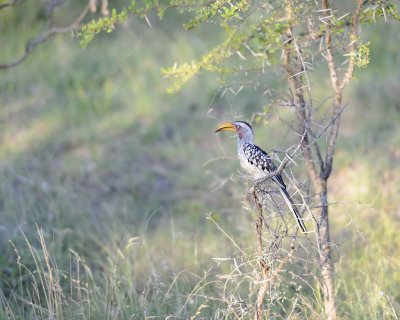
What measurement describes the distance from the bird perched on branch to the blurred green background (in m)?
0.14

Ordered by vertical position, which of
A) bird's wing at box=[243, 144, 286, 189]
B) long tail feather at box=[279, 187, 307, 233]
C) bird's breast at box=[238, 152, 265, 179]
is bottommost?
long tail feather at box=[279, 187, 307, 233]

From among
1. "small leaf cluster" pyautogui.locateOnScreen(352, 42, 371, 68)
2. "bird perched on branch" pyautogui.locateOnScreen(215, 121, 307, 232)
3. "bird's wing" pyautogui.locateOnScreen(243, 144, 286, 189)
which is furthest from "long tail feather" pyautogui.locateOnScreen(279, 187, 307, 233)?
"small leaf cluster" pyautogui.locateOnScreen(352, 42, 371, 68)

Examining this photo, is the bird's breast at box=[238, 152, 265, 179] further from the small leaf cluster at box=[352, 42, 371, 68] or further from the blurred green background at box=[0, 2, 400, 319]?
the small leaf cluster at box=[352, 42, 371, 68]

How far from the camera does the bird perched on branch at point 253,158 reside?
14.0 feet

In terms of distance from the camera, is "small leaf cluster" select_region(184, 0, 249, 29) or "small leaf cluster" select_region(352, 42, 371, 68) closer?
"small leaf cluster" select_region(184, 0, 249, 29)

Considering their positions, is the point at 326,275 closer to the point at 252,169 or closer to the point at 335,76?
the point at 252,169

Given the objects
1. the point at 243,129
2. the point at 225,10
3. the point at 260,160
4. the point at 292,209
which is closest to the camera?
the point at 225,10

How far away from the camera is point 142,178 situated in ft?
22.9

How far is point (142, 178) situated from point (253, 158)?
266 cm

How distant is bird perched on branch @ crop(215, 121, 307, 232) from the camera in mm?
4270

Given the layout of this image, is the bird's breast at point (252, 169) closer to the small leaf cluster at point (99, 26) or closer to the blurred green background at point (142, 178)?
the blurred green background at point (142, 178)

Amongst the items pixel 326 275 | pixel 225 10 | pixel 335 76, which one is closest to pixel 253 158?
pixel 335 76

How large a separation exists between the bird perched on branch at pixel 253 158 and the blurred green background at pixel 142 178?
0.46 ft

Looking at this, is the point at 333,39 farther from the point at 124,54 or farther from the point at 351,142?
Result: the point at 124,54
